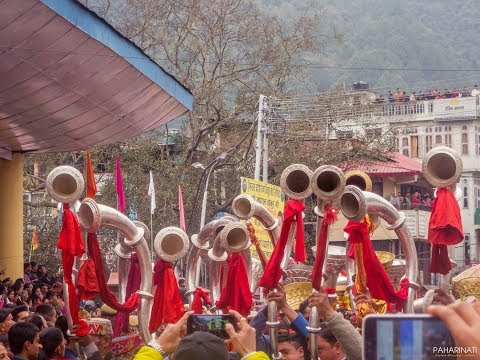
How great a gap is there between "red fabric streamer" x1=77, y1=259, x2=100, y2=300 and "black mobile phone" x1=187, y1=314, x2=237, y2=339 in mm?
3354

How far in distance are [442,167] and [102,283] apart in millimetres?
2709

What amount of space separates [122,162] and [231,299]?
2268cm

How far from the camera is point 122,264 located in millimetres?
9984

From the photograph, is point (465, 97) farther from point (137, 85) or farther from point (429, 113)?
point (137, 85)

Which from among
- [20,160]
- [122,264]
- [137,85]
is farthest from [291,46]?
[122,264]

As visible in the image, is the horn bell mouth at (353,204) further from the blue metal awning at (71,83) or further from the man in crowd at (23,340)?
the blue metal awning at (71,83)

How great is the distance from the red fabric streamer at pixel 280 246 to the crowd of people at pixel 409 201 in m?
36.6

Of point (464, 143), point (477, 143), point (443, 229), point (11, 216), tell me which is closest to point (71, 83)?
point (11, 216)

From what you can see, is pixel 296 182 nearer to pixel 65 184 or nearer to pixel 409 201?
pixel 65 184

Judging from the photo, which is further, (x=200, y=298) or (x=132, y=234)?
(x=200, y=298)

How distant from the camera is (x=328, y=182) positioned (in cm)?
756

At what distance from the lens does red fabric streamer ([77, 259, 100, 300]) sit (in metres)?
8.75

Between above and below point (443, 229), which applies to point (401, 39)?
above
